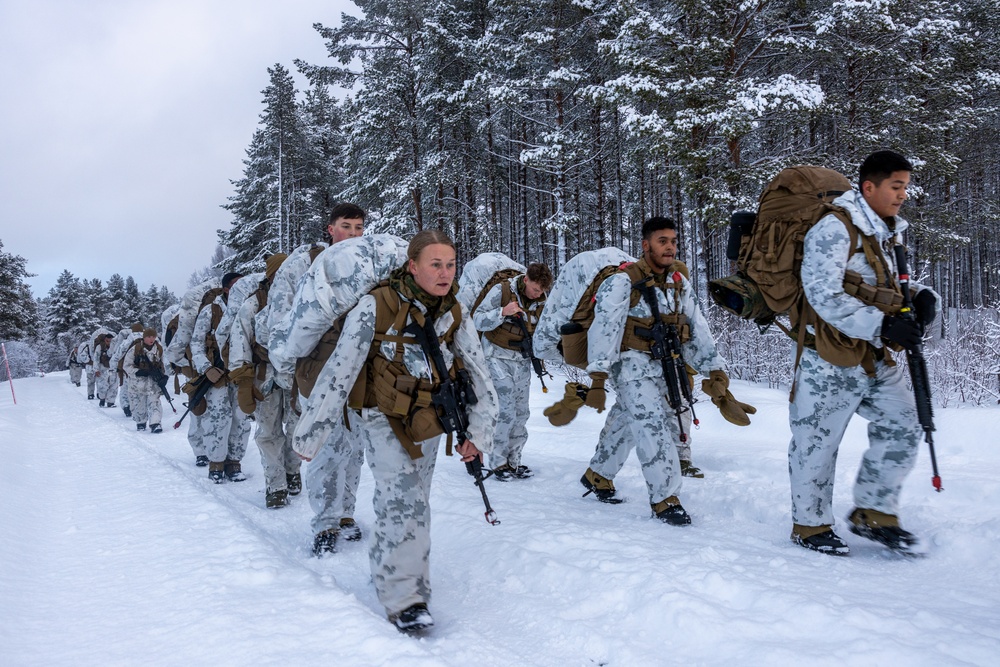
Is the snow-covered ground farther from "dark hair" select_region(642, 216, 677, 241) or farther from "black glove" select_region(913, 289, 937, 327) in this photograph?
"dark hair" select_region(642, 216, 677, 241)

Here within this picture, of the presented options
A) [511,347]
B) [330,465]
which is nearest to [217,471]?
A: [330,465]

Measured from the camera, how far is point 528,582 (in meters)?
3.48

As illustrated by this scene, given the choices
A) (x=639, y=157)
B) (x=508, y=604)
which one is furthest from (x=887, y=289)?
(x=639, y=157)

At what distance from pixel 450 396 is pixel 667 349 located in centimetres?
221

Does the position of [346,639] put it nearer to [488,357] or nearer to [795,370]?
[795,370]

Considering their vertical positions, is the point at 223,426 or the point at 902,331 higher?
the point at 902,331

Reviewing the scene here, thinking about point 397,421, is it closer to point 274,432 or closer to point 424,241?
point 424,241

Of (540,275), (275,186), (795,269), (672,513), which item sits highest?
(275,186)

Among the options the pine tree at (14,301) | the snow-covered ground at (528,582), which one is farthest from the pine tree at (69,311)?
the snow-covered ground at (528,582)

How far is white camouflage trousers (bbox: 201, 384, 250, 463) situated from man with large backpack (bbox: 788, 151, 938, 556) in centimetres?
645

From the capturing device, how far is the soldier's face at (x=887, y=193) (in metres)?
3.53

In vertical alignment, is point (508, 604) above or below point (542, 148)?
below

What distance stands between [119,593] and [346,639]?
145 cm

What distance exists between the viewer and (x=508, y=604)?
10.8 feet
